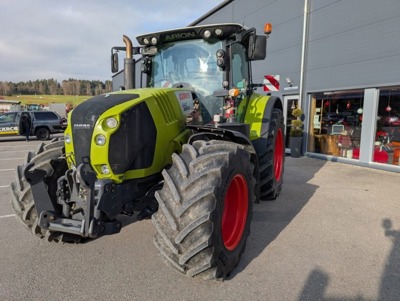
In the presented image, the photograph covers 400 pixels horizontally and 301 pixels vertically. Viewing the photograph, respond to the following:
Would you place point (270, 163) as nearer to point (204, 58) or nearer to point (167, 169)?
point (204, 58)

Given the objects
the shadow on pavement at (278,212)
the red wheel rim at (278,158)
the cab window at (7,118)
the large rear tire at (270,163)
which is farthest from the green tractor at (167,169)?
the cab window at (7,118)

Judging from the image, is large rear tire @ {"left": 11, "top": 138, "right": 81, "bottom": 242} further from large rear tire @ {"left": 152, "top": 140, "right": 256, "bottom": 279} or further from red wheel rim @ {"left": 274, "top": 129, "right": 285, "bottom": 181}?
red wheel rim @ {"left": 274, "top": 129, "right": 285, "bottom": 181}

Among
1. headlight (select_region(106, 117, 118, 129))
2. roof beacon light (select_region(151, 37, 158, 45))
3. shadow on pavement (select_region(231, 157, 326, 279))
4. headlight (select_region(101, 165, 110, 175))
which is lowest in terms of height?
shadow on pavement (select_region(231, 157, 326, 279))

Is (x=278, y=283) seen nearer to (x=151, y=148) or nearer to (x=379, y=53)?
(x=151, y=148)

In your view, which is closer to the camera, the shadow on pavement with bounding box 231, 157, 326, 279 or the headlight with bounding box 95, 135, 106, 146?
the headlight with bounding box 95, 135, 106, 146

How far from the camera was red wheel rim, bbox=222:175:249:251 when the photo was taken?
10.1 ft

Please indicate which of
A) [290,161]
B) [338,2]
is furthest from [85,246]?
[338,2]

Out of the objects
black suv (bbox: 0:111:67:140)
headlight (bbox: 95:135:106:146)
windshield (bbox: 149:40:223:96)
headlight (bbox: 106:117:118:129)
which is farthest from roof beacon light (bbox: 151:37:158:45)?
black suv (bbox: 0:111:67:140)

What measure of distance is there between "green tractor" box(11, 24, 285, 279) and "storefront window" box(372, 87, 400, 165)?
6.04 m

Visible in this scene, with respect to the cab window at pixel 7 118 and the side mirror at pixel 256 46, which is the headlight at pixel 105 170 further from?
the cab window at pixel 7 118

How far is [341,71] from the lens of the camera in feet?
30.4

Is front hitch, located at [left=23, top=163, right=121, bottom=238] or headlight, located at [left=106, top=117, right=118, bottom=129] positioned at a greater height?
headlight, located at [left=106, top=117, right=118, bottom=129]

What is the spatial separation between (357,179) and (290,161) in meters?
2.84

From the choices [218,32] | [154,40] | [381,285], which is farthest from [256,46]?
[381,285]
